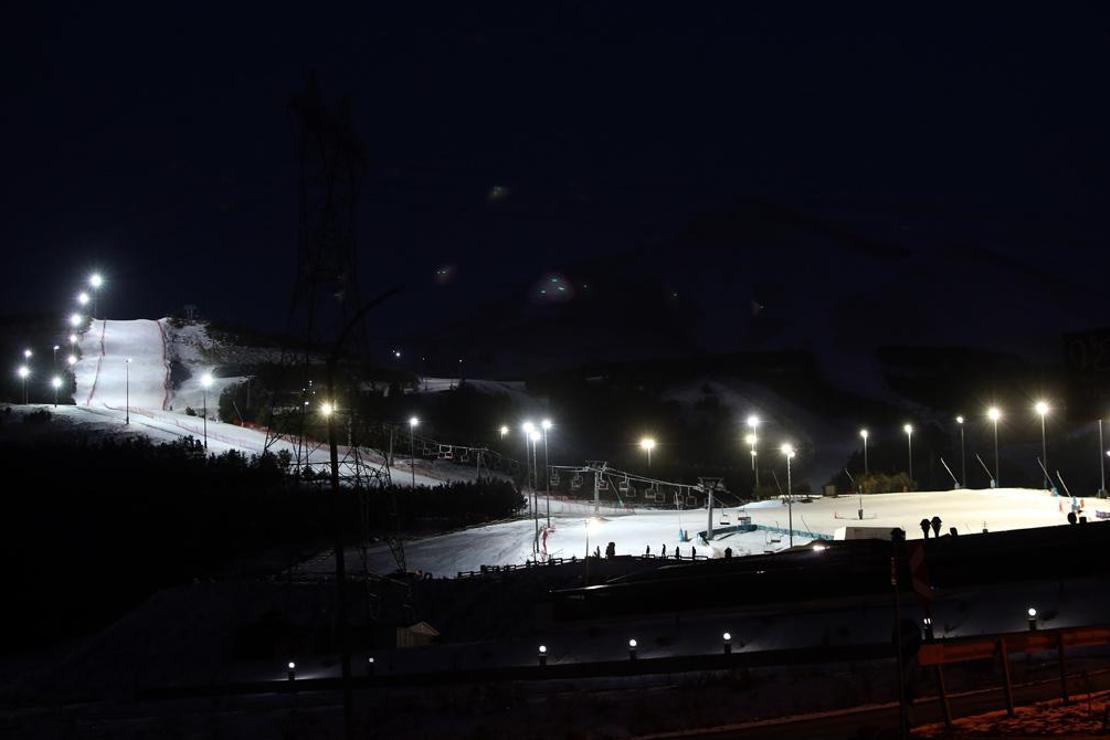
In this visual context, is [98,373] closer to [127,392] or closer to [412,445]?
[127,392]

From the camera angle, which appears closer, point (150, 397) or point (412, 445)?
point (412, 445)

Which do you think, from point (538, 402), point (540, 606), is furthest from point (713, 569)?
point (538, 402)

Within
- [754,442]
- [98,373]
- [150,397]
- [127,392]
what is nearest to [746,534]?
→ [754,442]

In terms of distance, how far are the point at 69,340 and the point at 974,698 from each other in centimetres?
8793

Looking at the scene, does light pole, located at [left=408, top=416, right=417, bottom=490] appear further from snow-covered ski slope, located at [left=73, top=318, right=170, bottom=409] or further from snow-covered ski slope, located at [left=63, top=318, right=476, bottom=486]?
snow-covered ski slope, located at [left=73, top=318, right=170, bottom=409]

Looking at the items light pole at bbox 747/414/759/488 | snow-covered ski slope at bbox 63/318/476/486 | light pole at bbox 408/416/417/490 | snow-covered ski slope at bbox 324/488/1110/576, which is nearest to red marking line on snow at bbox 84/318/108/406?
snow-covered ski slope at bbox 63/318/476/486

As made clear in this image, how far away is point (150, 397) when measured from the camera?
7650cm

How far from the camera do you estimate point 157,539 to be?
46938 millimetres

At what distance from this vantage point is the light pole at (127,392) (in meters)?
62.8

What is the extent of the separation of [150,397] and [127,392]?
3419 millimetres

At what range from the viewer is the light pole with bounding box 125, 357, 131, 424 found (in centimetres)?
6284

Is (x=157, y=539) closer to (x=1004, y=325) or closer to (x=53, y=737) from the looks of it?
(x=53, y=737)

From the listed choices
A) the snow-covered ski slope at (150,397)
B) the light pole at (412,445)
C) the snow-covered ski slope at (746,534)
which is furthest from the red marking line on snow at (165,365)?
the snow-covered ski slope at (746,534)

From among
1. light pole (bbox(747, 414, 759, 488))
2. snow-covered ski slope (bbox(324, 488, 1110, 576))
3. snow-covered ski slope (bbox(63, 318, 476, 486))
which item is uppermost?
snow-covered ski slope (bbox(63, 318, 476, 486))
